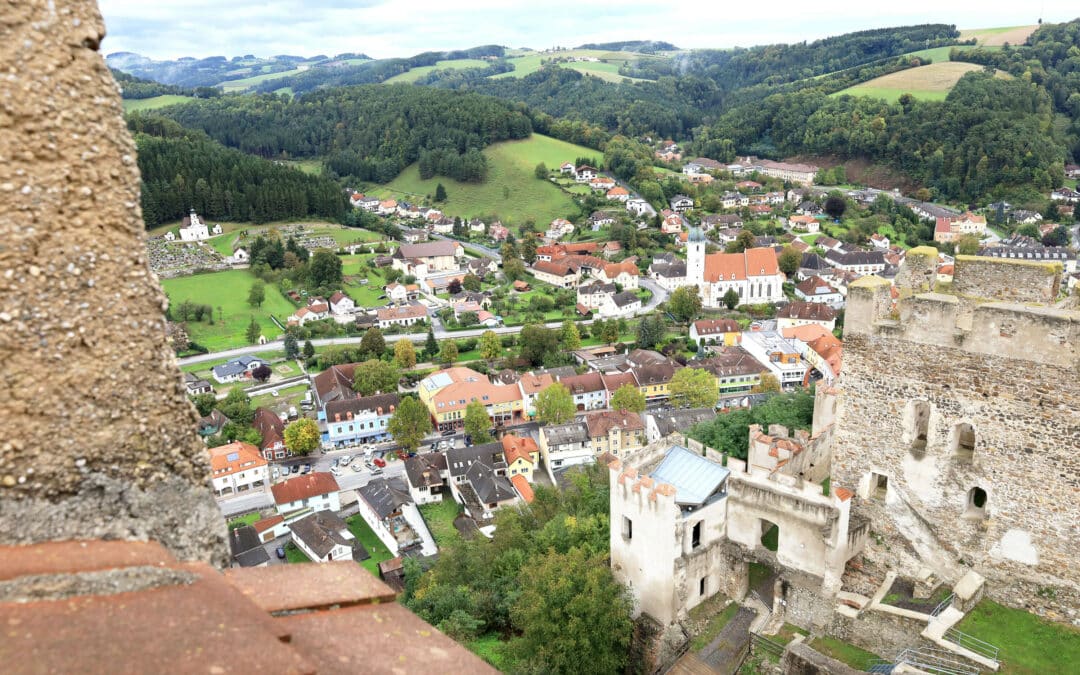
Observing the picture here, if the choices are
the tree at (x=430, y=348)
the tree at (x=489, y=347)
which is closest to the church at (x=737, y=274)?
the tree at (x=489, y=347)

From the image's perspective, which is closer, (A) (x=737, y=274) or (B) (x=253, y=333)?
(B) (x=253, y=333)

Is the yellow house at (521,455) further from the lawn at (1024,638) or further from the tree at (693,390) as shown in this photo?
the lawn at (1024,638)

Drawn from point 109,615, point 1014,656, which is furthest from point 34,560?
point 1014,656

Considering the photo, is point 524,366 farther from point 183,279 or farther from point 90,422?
point 90,422

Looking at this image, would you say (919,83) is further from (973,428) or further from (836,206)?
(973,428)

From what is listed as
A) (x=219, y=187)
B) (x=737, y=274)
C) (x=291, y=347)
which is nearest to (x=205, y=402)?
(x=291, y=347)

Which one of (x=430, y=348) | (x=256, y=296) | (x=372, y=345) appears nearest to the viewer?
(x=372, y=345)
